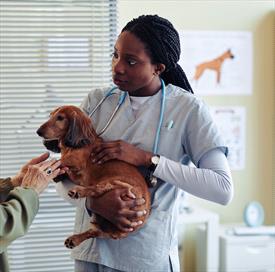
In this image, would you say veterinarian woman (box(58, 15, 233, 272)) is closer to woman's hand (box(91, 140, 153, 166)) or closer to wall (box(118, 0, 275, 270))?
woman's hand (box(91, 140, 153, 166))

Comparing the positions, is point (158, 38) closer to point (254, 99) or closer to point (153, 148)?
point (153, 148)

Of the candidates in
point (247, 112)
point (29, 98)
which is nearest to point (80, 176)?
point (29, 98)

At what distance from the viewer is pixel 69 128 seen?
3.95ft

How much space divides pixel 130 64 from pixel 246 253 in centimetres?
195

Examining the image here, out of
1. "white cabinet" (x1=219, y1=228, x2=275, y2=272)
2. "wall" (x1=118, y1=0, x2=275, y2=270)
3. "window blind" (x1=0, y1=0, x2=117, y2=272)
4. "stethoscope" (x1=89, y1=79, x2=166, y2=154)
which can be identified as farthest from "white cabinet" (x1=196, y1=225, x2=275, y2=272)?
"stethoscope" (x1=89, y1=79, x2=166, y2=154)

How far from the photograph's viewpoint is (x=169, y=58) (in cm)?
127

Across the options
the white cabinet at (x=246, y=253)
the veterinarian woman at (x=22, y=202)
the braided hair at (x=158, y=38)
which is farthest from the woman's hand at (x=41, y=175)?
the white cabinet at (x=246, y=253)

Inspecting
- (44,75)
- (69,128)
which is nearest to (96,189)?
(69,128)

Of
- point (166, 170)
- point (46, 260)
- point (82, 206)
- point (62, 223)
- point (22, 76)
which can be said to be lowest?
point (46, 260)

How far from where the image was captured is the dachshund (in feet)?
9.89

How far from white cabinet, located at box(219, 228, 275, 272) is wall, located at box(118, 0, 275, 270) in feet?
1.02

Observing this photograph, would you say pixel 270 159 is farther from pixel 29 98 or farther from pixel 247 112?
pixel 29 98

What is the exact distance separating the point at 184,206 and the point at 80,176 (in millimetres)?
1751

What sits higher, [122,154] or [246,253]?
[122,154]
